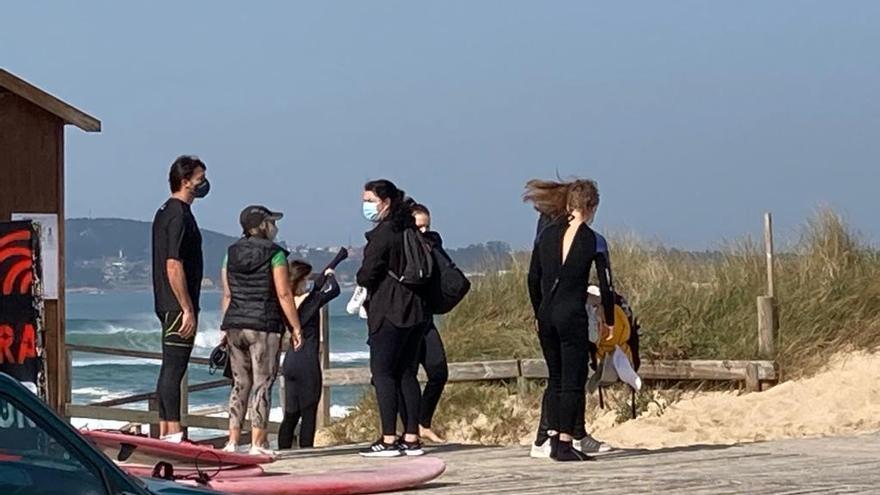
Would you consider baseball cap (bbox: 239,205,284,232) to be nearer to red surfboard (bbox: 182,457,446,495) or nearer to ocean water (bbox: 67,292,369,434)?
red surfboard (bbox: 182,457,446,495)

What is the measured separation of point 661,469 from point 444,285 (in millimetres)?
1976

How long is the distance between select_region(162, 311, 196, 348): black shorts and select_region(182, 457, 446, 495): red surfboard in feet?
4.51

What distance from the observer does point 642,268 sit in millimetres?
19391

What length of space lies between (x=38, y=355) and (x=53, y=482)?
19.3 feet

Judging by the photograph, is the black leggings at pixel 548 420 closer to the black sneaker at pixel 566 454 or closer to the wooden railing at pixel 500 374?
the black sneaker at pixel 566 454

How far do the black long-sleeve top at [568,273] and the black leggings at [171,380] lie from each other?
2.35m

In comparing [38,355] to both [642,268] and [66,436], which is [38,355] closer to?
[66,436]

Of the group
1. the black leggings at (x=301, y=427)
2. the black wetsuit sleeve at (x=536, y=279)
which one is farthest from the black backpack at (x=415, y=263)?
the black leggings at (x=301, y=427)

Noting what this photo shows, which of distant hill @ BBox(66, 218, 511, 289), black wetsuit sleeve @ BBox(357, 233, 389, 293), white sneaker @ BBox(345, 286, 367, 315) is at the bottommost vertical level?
white sneaker @ BBox(345, 286, 367, 315)

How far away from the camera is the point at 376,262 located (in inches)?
432

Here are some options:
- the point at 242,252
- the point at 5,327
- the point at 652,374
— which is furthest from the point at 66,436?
the point at 652,374

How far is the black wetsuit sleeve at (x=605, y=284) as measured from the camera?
10750mm

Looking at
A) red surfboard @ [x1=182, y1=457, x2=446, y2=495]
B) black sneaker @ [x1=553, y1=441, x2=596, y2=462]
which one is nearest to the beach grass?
black sneaker @ [x1=553, y1=441, x2=596, y2=462]

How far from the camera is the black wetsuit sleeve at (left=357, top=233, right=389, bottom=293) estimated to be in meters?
11.0
